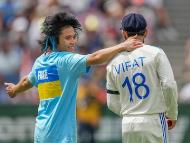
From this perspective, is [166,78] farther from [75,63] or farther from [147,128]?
[75,63]

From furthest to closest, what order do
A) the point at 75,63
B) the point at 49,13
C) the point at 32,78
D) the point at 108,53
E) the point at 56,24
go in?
the point at 49,13, the point at 32,78, the point at 56,24, the point at 75,63, the point at 108,53

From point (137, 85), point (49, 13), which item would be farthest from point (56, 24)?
point (49, 13)

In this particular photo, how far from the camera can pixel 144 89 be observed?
894cm

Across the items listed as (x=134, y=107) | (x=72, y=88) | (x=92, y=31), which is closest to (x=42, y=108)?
(x=72, y=88)

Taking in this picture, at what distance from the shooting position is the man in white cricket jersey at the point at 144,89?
29.0 ft

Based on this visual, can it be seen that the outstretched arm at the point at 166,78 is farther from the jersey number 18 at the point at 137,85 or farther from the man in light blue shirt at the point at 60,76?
the man in light blue shirt at the point at 60,76

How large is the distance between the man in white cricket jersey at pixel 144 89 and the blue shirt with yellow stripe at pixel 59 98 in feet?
2.11

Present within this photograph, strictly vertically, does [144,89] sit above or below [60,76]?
below

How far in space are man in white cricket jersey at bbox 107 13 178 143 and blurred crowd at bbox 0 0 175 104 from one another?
23.4ft

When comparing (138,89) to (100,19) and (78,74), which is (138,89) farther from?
(100,19)

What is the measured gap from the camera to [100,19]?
17.7 m

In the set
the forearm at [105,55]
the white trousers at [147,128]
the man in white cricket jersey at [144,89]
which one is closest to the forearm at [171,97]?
the man in white cricket jersey at [144,89]

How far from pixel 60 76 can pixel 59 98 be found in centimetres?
23

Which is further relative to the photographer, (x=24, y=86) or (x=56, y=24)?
(x=24, y=86)
